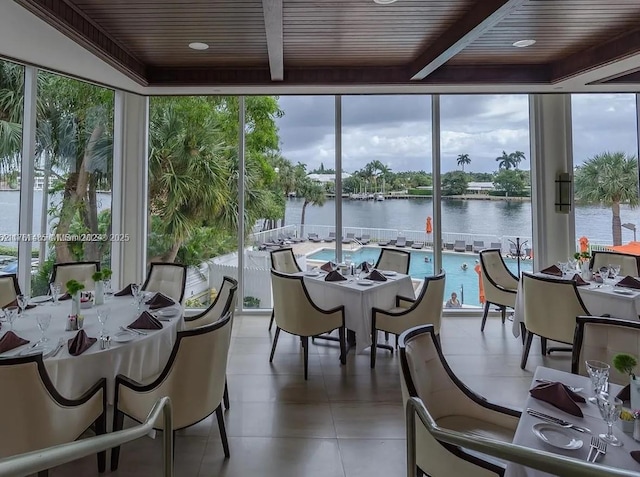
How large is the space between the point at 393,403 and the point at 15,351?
8.86ft

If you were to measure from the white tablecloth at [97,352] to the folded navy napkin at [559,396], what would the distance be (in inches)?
91.4

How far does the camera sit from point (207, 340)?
2125mm

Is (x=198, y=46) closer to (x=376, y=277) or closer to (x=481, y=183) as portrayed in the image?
(x=376, y=277)

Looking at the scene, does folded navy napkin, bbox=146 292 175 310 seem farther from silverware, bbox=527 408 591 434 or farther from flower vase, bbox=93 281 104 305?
silverware, bbox=527 408 591 434

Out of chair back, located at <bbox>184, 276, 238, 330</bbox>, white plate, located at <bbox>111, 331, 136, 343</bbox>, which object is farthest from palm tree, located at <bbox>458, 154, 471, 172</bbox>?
white plate, located at <bbox>111, 331, 136, 343</bbox>

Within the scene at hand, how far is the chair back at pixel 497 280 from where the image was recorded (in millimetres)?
4742

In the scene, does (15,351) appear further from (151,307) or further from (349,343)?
(349,343)

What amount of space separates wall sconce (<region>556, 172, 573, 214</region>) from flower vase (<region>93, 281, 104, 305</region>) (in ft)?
19.9

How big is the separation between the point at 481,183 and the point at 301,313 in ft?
12.3

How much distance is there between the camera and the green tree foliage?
5.60 metres

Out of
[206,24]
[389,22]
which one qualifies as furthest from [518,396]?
[206,24]

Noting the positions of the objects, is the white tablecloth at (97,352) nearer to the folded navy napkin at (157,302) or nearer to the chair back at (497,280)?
the folded navy napkin at (157,302)

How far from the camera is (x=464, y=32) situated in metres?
3.11

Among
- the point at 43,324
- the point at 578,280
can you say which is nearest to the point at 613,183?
the point at 578,280
